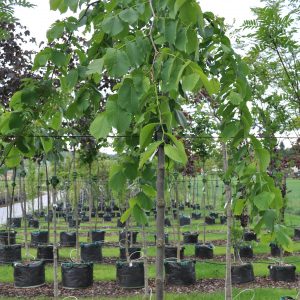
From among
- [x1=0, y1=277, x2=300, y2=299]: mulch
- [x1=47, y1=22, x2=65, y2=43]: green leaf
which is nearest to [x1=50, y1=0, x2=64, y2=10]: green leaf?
[x1=47, y1=22, x2=65, y2=43]: green leaf

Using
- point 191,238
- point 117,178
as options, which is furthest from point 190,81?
point 191,238

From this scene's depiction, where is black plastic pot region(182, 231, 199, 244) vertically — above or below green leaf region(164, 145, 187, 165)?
below

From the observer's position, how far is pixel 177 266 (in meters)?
6.24

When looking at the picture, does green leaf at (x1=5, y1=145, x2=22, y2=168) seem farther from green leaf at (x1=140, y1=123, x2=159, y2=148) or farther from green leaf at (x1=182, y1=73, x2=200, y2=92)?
green leaf at (x1=182, y1=73, x2=200, y2=92)

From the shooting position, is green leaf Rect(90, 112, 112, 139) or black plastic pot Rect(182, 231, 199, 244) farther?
black plastic pot Rect(182, 231, 199, 244)

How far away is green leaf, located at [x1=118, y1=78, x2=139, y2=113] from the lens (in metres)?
1.02

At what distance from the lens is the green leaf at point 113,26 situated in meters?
1.10

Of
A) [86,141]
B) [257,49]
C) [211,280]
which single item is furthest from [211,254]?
[257,49]

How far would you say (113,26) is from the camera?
111cm

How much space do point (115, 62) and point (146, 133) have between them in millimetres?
182

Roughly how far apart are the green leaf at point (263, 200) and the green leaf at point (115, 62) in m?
0.53

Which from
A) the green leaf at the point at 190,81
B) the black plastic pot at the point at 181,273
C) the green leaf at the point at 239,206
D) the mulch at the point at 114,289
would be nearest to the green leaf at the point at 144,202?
the green leaf at the point at 239,206

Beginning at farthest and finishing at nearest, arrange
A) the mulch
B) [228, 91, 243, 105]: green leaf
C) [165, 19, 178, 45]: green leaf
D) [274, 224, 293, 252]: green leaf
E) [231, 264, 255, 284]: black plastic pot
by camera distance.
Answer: [231, 264, 255, 284]: black plastic pot
the mulch
[228, 91, 243, 105]: green leaf
[274, 224, 293, 252]: green leaf
[165, 19, 178, 45]: green leaf

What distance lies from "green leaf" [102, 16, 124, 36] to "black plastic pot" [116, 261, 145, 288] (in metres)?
5.57
